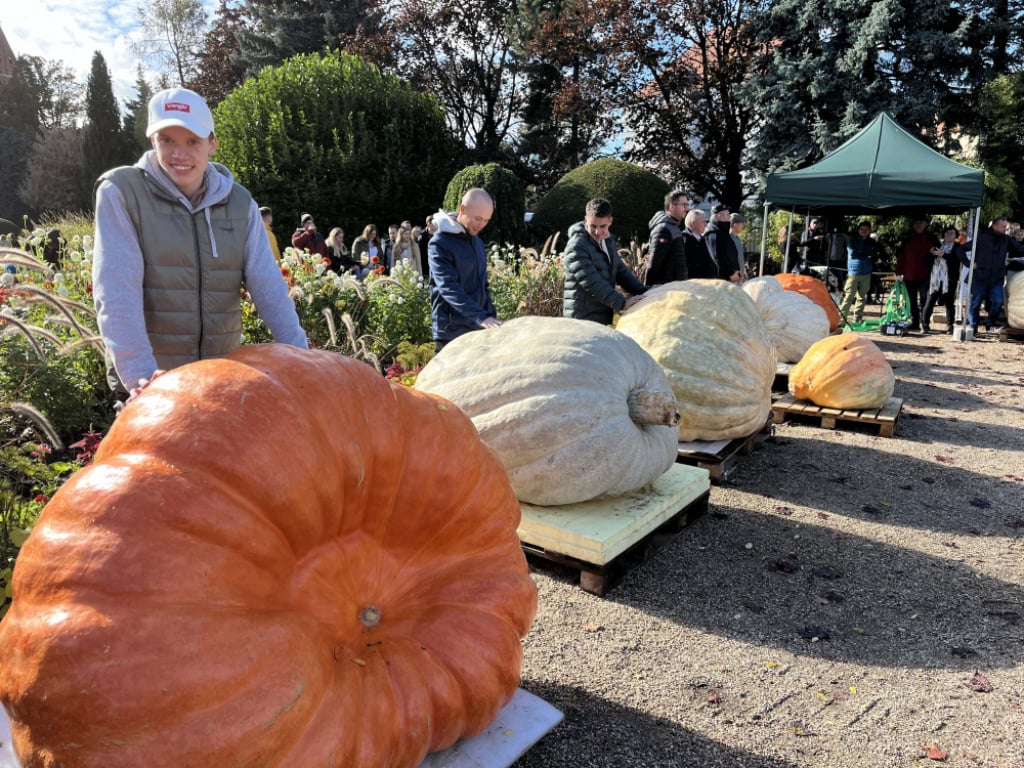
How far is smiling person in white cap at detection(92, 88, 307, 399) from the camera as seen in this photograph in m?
2.01

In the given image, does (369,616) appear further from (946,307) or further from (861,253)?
(946,307)

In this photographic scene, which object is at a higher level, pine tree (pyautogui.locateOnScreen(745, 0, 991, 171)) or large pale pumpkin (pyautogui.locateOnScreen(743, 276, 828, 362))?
pine tree (pyautogui.locateOnScreen(745, 0, 991, 171))

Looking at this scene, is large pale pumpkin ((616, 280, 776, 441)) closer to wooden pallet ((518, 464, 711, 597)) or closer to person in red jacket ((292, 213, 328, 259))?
wooden pallet ((518, 464, 711, 597))

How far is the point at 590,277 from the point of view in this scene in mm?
4633

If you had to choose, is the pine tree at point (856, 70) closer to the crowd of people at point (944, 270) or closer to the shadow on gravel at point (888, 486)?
the crowd of people at point (944, 270)

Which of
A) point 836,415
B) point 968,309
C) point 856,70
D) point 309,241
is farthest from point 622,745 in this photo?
point 856,70

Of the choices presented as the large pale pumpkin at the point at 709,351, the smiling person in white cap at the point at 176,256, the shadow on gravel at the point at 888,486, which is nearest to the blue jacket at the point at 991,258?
the shadow on gravel at the point at 888,486

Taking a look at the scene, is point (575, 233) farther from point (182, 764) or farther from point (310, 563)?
point (182, 764)

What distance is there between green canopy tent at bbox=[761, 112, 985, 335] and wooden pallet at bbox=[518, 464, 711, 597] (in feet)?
25.7

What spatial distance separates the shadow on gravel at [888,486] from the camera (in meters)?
3.93

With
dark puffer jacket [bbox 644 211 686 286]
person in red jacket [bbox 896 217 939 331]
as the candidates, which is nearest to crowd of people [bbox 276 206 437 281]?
dark puffer jacket [bbox 644 211 686 286]

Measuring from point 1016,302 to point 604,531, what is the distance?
10.3 meters

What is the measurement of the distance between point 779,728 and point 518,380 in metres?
1.65

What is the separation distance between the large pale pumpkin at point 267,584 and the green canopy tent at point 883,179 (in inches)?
376
